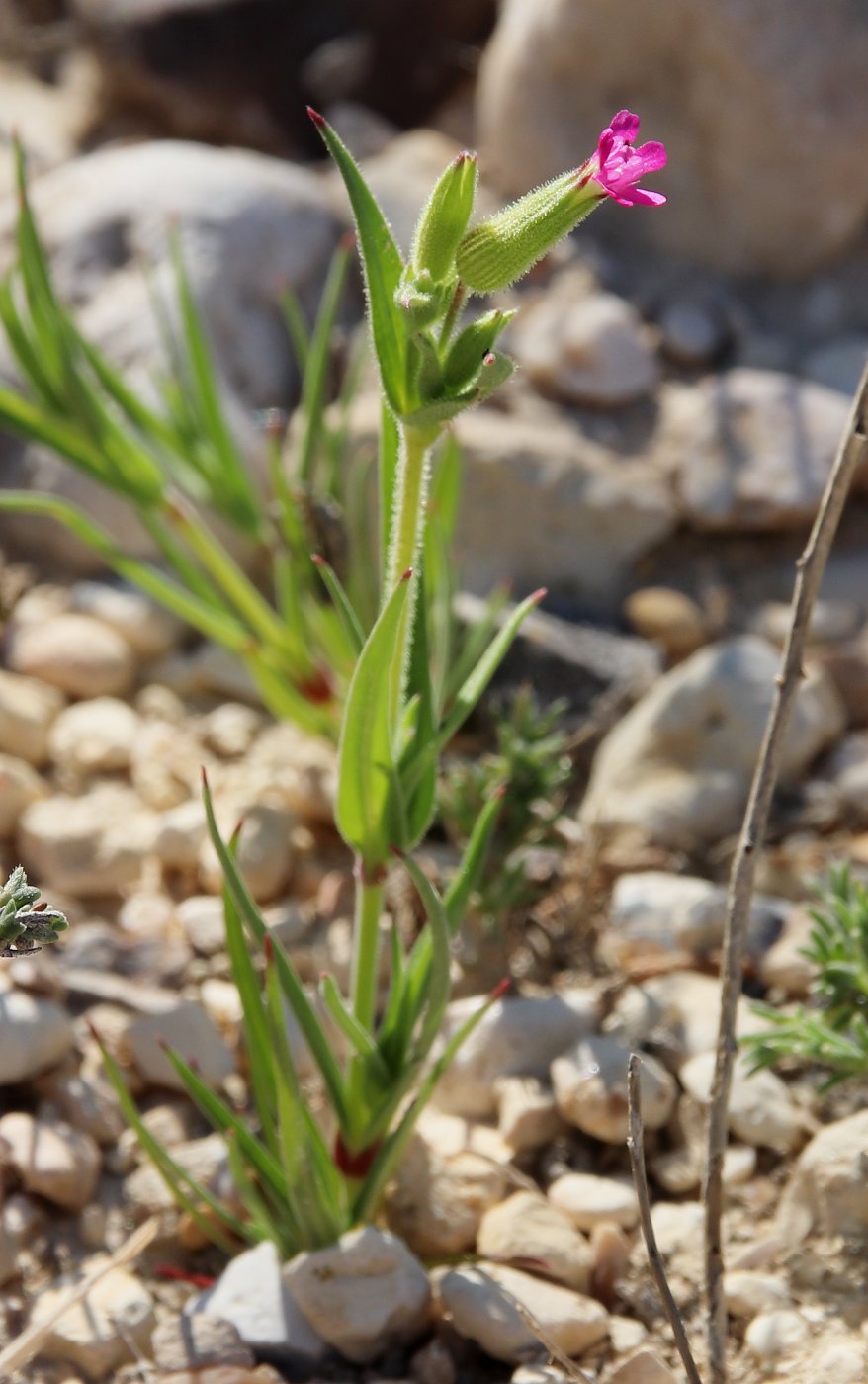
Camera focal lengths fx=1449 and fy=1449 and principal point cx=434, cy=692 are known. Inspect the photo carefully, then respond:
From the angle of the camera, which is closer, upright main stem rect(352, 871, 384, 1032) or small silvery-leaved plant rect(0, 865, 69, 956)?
small silvery-leaved plant rect(0, 865, 69, 956)

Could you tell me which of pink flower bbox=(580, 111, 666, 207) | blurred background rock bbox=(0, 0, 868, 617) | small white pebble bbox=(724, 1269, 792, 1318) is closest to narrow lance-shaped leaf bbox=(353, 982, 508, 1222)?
small white pebble bbox=(724, 1269, 792, 1318)

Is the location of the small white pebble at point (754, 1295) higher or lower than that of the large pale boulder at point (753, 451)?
lower

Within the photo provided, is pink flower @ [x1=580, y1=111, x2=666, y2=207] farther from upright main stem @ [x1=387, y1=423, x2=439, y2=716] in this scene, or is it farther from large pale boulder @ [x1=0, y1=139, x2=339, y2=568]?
large pale boulder @ [x1=0, y1=139, x2=339, y2=568]

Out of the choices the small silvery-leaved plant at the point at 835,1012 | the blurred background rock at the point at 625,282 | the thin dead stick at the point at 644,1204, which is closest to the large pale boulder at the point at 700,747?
the blurred background rock at the point at 625,282

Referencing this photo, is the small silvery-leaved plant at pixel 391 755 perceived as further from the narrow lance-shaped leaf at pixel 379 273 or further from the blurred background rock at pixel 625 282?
the blurred background rock at pixel 625 282

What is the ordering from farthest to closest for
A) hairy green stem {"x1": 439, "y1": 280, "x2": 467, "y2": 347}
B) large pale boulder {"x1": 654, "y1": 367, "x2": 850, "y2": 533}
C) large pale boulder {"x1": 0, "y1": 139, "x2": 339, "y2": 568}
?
large pale boulder {"x1": 0, "y1": 139, "x2": 339, "y2": 568} → large pale boulder {"x1": 654, "y1": 367, "x2": 850, "y2": 533} → hairy green stem {"x1": 439, "y1": 280, "x2": 467, "y2": 347}

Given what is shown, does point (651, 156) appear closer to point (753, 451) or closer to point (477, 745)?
point (477, 745)

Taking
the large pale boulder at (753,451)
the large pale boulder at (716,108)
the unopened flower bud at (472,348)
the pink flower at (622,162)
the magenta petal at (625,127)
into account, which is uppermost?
the large pale boulder at (716,108)
